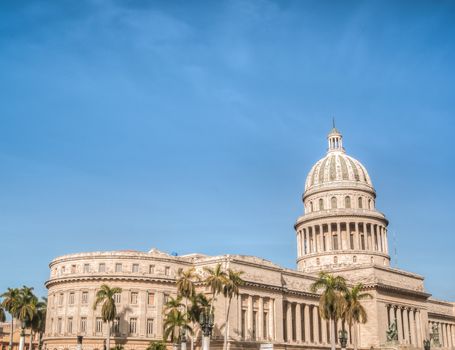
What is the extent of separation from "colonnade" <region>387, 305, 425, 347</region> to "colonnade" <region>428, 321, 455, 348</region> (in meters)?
15.5

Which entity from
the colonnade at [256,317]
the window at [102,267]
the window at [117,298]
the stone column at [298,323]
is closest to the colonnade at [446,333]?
the stone column at [298,323]

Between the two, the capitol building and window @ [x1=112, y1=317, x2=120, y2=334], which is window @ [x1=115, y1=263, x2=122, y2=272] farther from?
window @ [x1=112, y1=317, x2=120, y2=334]

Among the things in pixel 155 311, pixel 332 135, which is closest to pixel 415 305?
pixel 332 135

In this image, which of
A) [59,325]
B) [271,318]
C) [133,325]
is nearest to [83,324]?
[59,325]

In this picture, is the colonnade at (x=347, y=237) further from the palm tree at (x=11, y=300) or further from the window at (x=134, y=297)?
the palm tree at (x=11, y=300)

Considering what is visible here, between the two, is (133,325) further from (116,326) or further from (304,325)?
Result: (304,325)

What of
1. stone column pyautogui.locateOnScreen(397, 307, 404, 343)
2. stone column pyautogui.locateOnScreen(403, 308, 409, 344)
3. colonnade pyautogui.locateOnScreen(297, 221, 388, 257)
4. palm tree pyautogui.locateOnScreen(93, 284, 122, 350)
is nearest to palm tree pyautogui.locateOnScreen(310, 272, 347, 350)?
palm tree pyautogui.locateOnScreen(93, 284, 122, 350)

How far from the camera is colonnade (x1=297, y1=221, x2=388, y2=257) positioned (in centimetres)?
11506

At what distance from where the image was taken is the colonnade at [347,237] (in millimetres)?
115062

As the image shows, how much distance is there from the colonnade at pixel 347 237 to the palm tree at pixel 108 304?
169 feet

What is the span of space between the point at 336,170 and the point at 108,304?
63.2m

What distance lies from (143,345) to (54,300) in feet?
53.7

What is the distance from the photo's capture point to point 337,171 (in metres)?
122

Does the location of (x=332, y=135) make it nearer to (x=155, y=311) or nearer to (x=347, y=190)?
(x=347, y=190)
